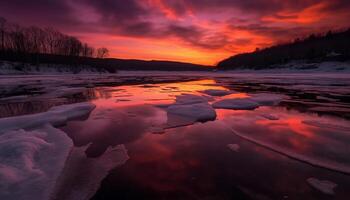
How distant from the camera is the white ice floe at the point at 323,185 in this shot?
8.14 feet

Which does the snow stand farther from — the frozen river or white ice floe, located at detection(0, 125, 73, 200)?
the frozen river

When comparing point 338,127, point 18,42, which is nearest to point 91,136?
point 338,127

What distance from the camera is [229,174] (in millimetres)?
2875

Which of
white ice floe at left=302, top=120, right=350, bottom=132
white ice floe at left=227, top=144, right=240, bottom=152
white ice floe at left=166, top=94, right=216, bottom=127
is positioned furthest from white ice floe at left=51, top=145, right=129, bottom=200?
white ice floe at left=302, top=120, right=350, bottom=132

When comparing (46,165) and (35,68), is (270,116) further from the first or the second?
(35,68)

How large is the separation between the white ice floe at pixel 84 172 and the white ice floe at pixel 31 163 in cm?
10

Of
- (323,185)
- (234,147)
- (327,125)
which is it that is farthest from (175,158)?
(327,125)

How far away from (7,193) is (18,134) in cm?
221

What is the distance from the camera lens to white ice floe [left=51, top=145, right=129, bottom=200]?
241 cm

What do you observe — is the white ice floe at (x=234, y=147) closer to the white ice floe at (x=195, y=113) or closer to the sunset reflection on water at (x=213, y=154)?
the sunset reflection on water at (x=213, y=154)

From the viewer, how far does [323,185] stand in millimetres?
2588

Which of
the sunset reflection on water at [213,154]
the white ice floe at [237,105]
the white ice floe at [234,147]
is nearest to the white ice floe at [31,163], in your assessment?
the sunset reflection on water at [213,154]

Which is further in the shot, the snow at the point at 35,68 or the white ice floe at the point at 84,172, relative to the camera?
the snow at the point at 35,68

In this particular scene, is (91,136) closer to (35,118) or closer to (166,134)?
(166,134)
